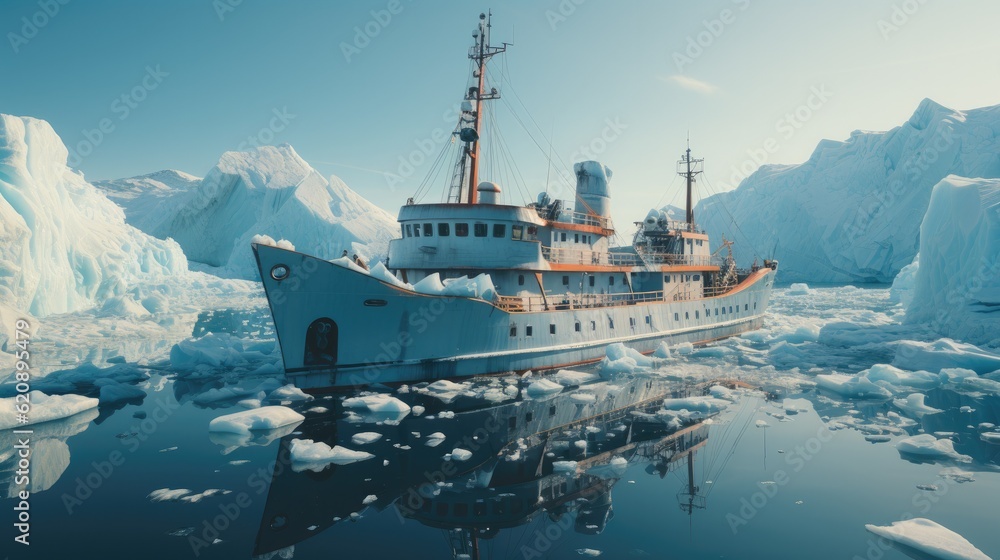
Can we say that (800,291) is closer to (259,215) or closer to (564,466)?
(564,466)

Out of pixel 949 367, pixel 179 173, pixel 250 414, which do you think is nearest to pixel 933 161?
pixel 949 367

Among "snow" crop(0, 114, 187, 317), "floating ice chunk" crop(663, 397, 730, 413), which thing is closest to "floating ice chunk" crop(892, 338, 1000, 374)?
"floating ice chunk" crop(663, 397, 730, 413)

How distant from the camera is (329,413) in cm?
1311

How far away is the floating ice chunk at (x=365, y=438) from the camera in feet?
36.5

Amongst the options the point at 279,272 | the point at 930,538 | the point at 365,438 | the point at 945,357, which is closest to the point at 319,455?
the point at 365,438

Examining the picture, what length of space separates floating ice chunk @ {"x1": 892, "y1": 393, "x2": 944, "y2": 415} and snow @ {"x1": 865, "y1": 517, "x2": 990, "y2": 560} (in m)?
8.00

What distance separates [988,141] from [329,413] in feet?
249

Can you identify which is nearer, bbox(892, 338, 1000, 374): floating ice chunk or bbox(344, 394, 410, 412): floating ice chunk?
bbox(344, 394, 410, 412): floating ice chunk

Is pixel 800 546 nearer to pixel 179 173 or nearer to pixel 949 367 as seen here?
pixel 949 367

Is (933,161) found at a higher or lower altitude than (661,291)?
higher

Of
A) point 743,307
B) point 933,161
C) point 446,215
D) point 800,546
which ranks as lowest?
point 800,546

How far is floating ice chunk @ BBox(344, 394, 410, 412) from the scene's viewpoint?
43.1ft

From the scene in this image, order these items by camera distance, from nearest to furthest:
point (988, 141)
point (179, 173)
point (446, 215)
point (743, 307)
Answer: point (446, 215), point (743, 307), point (988, 141), point (179, 173)

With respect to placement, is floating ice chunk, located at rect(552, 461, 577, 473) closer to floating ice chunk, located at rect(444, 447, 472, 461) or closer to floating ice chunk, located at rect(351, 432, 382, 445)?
floating ice chunk, located at rect(444, 447, 472, 461)
